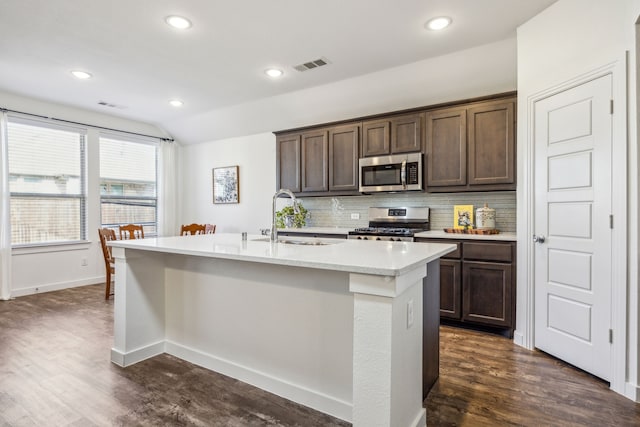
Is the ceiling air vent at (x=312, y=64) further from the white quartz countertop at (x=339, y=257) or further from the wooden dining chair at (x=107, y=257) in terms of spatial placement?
the wooden dining chair at (x=107, y=257)

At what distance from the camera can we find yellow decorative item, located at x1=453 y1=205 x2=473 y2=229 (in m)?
3.75

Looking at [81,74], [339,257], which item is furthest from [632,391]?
[81,74]

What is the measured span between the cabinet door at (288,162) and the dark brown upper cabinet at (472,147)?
5.87 feet

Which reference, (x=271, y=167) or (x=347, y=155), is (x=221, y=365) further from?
(x=271, y=167)

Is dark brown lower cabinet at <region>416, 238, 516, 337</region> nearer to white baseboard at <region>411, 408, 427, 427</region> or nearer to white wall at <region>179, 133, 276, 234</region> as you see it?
white baseboard at <region>411, 408, 427, 427</region>

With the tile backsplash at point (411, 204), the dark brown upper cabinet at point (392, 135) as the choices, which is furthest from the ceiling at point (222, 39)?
the tile backsplash at point (411, 204)

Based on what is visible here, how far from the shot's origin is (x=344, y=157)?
436cm

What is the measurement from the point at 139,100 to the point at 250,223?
7.81ft

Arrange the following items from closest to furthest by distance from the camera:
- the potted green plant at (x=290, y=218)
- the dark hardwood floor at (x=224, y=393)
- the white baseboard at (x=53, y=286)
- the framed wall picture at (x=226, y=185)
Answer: the dark hardwood floor at (x=224, y=393)
the white baseboard at (x=53, y=286)
the potted green plant at (x=290, y=218)
the framed wall picture at (x=226, y=185)

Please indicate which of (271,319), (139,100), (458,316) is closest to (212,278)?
(271,319)

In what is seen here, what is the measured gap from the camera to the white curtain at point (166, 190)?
622 cm

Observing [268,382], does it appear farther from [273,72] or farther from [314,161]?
[273,72]

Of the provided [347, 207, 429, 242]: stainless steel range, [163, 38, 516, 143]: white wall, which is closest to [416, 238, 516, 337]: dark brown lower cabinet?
[347, 207, 429, 242]: stainless steel range

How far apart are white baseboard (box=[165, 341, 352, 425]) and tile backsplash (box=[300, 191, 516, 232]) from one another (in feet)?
8.74
